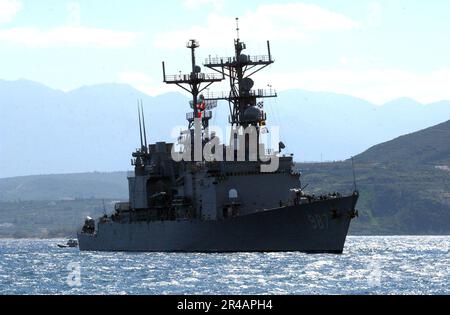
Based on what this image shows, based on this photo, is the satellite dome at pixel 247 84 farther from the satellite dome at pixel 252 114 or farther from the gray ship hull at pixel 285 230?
the gray ship hull at pixel 285 230

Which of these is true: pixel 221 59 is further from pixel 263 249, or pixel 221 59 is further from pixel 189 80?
pixel 263 249

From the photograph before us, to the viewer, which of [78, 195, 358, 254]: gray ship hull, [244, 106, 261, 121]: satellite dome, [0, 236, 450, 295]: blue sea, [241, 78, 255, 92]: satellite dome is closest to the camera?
[0, 236, 450, 295]: blue sea

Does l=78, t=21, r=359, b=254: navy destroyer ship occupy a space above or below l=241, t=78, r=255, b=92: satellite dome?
below

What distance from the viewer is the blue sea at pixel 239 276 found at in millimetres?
36938

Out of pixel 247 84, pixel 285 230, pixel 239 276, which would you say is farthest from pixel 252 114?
pixel 239 276

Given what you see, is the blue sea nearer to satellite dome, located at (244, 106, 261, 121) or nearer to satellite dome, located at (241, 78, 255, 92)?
satellite dome, located at (244, 106, 261, 121)

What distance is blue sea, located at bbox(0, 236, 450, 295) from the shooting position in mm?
36938

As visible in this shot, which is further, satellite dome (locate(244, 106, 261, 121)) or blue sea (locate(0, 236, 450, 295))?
satellite dome (locate(244, 106, 261, 121))

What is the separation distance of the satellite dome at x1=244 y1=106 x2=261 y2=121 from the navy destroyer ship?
0.22 ft

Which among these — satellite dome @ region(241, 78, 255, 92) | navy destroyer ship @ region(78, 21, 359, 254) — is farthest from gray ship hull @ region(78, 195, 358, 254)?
satellite dome @ region(241, 78, 255, 92)

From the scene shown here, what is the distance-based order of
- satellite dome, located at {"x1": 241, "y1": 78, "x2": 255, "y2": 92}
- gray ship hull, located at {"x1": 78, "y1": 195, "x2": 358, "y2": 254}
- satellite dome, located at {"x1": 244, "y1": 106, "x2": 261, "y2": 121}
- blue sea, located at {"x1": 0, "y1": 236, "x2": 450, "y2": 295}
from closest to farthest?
1. blue sea, located at {"x1": 0, "y1": 236, "x2": 450, "y2": 295}
2. gray ship hull, located at {"x1": 78, "y1": 195, "x2": 358, "y2": 254}
3. satellite dome, located at {"x1": 244, "y1": 106, "x2": 261, "y2": 121}
4. satellite dome, located at {"x1": 241, "y1": 78, "x2": 255, "y2": 92}

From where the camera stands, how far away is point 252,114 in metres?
64.8

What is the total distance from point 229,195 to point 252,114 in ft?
19.6
